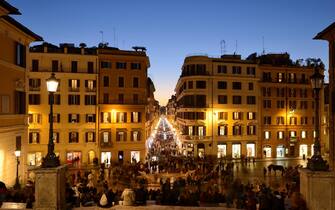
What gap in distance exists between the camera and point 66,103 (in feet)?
159

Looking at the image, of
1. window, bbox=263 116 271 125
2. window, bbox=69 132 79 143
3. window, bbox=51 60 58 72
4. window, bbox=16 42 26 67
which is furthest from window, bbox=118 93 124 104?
window, bbox=263 116 271 125

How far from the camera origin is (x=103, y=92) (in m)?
49.8

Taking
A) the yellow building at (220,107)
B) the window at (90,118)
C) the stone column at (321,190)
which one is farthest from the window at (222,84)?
the stone column at (321,190)

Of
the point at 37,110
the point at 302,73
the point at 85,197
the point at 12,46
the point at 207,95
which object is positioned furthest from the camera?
the point at 302,73

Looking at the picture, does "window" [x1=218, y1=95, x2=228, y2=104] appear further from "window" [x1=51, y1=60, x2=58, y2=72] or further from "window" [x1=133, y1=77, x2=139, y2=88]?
"window" [x1=51, y1=60, x2=58, y2=72]

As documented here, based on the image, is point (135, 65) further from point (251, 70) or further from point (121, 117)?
point (251, 70)

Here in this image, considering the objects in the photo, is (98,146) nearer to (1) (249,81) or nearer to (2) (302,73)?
(1) (249,81)

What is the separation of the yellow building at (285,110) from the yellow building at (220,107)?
7.52 ft

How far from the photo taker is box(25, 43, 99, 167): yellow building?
155ft

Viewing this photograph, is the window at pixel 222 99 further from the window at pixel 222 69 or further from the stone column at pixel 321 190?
the stone column at pixel 321 190

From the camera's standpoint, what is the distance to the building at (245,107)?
55875 millimetres

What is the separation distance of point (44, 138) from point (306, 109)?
40628mm

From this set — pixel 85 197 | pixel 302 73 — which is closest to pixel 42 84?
pixel 85 197

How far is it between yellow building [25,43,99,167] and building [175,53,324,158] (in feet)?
46.9
